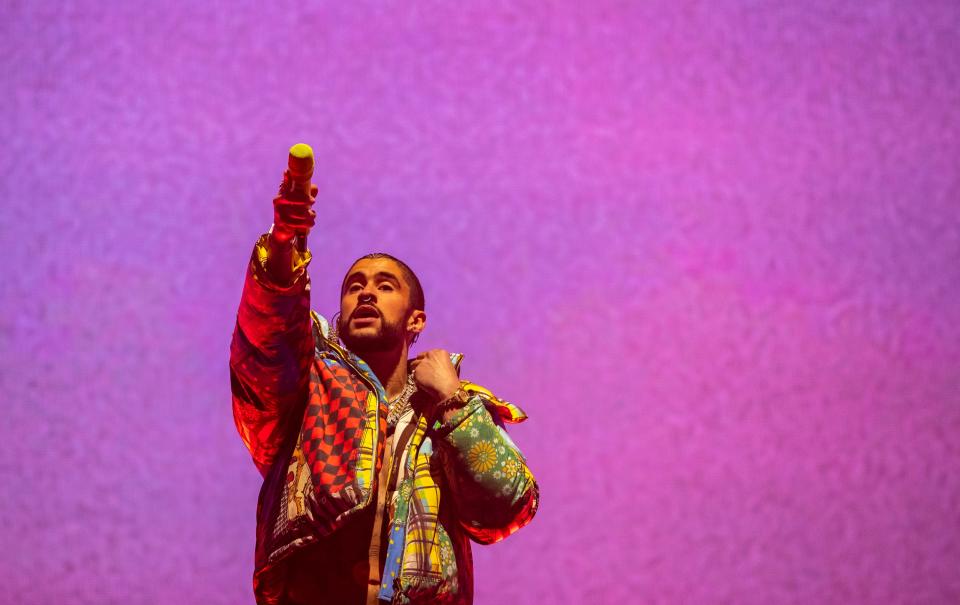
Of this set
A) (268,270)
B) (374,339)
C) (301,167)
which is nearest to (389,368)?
(374,339)

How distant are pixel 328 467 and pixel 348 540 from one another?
0.15 metres

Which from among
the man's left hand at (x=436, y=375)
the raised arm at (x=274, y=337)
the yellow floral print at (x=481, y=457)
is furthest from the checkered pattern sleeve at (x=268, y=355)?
the yellow floral print at (x=481, y=457)

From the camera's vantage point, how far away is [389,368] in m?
2.01

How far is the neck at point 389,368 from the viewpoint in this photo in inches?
78.7

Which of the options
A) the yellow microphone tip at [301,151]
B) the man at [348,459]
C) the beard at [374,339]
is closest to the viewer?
the yellow microphone tip at [301,151]

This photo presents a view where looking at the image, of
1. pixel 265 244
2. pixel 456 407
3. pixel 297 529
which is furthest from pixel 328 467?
pixel 265 244

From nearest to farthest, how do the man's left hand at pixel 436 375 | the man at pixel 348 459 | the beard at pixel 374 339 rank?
the man at pixel 348 459
the man's left hand at pixel 436 375
the beard at pixel 374 339

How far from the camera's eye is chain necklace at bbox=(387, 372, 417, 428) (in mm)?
1890

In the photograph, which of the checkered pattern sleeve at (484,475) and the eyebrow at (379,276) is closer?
the checkered pattern sleeve at (484,475)

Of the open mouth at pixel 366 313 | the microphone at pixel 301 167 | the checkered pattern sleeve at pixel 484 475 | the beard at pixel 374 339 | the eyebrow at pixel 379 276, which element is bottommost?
the checkered pattern sleeve at pixel 484 475

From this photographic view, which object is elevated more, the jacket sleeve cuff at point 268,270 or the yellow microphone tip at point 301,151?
the yellow microphone tip at point 301,151

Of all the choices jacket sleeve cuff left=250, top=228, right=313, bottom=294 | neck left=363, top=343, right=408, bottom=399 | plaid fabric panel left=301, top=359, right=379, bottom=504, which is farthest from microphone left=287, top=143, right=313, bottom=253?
neck left=363, top=343, right=408, bottom=399

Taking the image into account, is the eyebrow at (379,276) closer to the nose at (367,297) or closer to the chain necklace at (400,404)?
the nose at (367,297)

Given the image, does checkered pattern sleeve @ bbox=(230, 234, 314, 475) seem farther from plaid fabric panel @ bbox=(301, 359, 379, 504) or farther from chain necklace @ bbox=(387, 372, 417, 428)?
chain necklace @ bbox=(387, 372, 417, 428)
